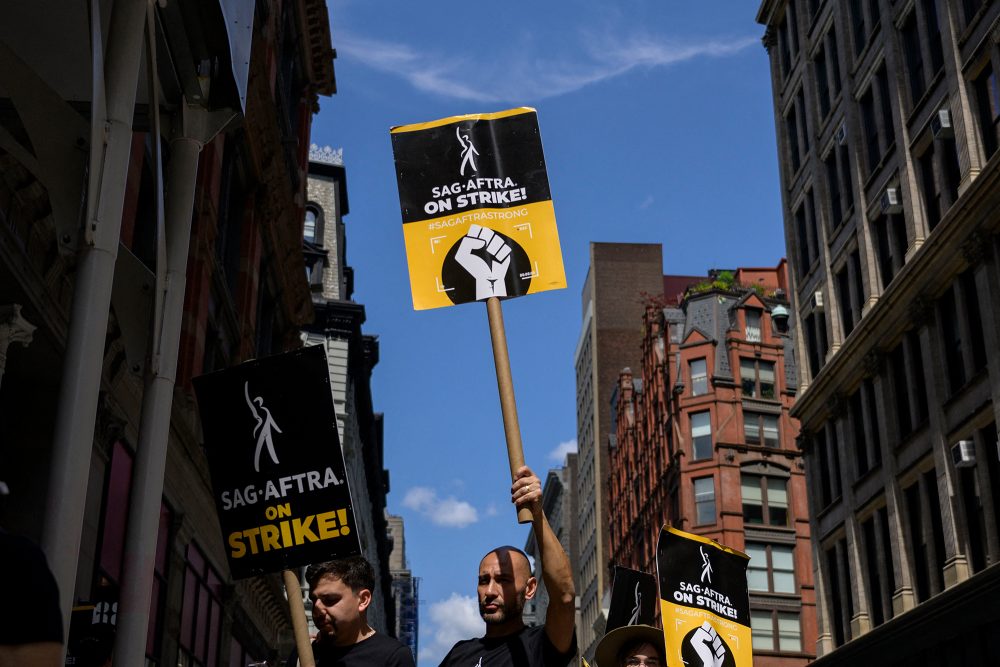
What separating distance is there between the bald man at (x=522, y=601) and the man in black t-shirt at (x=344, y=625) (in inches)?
25.8

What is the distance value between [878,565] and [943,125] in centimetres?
1305

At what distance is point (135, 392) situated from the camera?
55.0 ft

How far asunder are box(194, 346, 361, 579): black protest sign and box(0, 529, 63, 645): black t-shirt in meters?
4.63

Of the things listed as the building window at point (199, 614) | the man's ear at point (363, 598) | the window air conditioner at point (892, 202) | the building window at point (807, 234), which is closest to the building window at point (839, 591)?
the building window at point (807, 234)

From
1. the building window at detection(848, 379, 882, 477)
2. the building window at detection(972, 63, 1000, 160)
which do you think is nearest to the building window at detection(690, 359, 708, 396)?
the building window at detection(848, 379, 882, 477)

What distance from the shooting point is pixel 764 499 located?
204 feet

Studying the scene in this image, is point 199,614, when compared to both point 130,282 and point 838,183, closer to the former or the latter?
point 130,282

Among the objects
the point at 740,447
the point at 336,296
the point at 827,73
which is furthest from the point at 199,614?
the point at 740,447

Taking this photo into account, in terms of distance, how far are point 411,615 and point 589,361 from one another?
10597 centimetres

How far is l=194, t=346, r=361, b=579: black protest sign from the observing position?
7727mm

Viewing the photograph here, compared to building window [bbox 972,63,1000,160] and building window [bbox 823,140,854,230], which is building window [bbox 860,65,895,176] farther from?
building window [bbox 972,63,1000,160]

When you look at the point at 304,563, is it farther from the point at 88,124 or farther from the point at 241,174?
the point at 241,174

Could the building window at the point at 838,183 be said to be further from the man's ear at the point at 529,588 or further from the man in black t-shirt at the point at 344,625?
the man's ear at the point at 529,588

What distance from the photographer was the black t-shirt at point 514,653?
18.2ft
